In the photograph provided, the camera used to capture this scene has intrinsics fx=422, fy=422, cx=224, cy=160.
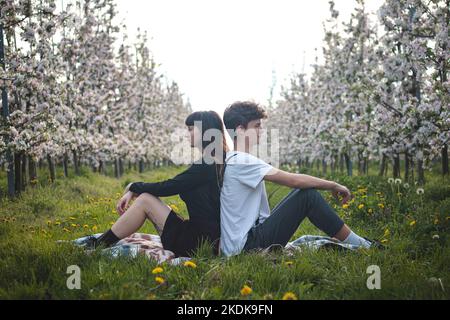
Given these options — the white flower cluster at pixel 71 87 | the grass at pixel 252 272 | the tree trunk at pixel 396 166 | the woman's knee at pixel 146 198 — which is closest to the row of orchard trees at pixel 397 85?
the tree trunk at pixel 396 166

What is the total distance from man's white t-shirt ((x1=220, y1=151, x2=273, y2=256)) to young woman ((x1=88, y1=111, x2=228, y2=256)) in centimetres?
10

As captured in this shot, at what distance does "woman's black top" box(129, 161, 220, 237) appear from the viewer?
4.32 meters

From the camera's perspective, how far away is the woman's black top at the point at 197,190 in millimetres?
4324

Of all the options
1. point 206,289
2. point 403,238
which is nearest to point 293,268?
point 206,289

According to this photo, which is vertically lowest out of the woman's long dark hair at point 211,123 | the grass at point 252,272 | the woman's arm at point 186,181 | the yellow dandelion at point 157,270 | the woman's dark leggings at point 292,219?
the grass at point 252,272

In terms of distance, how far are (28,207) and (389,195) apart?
6874mm

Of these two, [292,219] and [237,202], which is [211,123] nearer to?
[237,202]

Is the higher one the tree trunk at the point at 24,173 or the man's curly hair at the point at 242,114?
the man's curly hair at the point at 242,114

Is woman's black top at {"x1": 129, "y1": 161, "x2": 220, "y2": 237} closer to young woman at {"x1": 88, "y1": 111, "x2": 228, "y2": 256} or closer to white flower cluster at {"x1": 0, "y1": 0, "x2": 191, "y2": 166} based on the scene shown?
young woman at {"x1": 88, "y1": 111, "x2": 228, "y2": 256}

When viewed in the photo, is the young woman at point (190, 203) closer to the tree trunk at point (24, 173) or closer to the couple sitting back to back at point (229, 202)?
the couple sitting back to back at point (229, 202)

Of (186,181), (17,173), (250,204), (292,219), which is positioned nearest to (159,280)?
(186,181)

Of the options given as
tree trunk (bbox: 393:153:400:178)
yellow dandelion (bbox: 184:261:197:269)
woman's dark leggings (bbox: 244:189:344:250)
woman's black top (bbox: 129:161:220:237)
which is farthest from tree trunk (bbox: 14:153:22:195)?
tree trunk (bbox: 393:153:400:178)

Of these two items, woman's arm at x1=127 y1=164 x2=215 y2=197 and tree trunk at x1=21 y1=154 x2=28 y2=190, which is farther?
tree trunk at x1=21 y1=154 x2=28 y2=190
